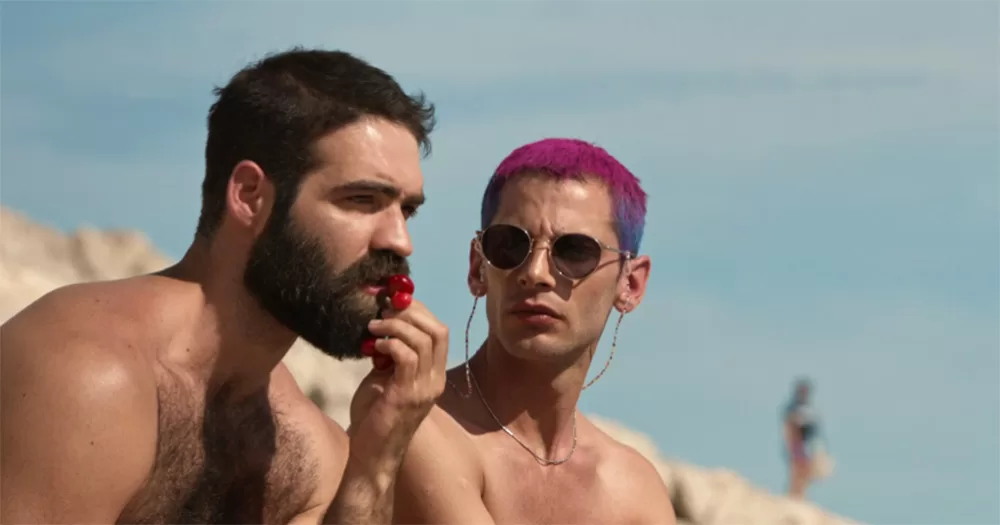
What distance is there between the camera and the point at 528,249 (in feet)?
23.2

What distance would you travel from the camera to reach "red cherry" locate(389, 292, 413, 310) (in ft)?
20.3

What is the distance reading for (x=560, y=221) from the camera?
7.15 meters

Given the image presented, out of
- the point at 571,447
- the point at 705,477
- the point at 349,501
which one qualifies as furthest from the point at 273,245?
the point at 705,477

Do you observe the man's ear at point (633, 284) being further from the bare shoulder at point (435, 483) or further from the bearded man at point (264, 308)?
the bearded man at point (264, 308)

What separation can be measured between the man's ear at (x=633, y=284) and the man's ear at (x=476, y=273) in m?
0.60

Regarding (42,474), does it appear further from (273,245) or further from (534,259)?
(534,259)

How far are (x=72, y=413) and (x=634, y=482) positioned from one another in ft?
9.15

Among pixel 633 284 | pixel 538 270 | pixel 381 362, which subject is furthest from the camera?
pixel 633 284

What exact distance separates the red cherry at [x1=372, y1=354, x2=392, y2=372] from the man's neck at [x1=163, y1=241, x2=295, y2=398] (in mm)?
344

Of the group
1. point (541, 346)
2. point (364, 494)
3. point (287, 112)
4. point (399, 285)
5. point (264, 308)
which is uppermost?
point (287, 112)

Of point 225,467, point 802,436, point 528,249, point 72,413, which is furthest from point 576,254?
point 802,436

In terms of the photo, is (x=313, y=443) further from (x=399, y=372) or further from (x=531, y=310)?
(x=531, y=310)

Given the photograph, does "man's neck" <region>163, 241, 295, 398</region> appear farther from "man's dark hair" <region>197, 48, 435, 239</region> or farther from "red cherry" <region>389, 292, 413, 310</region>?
"red cherry" <region>389, 292, 413, 310</region>

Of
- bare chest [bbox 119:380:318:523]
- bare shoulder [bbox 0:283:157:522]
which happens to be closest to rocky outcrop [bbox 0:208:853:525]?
bare chest [bbox 119:380:318:523]
